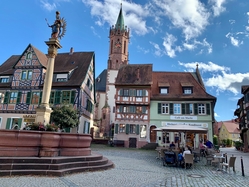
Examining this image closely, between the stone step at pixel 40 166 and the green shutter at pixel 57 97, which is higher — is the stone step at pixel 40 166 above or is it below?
below

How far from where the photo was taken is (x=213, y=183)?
26.2 ft

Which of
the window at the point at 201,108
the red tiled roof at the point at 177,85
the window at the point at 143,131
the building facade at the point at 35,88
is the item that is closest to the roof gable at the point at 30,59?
the building facade at the point at 35,88

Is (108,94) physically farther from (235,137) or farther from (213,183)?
(235,137)

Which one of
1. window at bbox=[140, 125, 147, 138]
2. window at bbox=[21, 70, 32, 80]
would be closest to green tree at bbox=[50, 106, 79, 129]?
window at bbox=[21, 70, 32, 80]

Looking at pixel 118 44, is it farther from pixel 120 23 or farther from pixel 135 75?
pixel 135 75

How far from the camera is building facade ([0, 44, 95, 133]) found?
25156mm

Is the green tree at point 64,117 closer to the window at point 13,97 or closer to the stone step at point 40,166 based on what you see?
the window at point 13,97

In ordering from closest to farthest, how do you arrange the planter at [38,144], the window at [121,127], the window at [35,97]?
the planter at [38,144] < the window at [35,97] < the window at [121,127]

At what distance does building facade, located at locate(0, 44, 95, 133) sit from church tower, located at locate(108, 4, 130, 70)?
24487mm

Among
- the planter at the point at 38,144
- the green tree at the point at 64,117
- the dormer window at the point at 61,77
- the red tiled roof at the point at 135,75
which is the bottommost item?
the planter at the point at 38,144

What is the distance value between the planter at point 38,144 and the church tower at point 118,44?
139 ft

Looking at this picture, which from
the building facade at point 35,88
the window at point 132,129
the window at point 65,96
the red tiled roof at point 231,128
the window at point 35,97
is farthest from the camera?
the red tiled roof at point 231,128

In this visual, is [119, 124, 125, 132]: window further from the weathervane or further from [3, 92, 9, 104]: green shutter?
the weathervane

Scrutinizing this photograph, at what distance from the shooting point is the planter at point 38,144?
7926 mm
